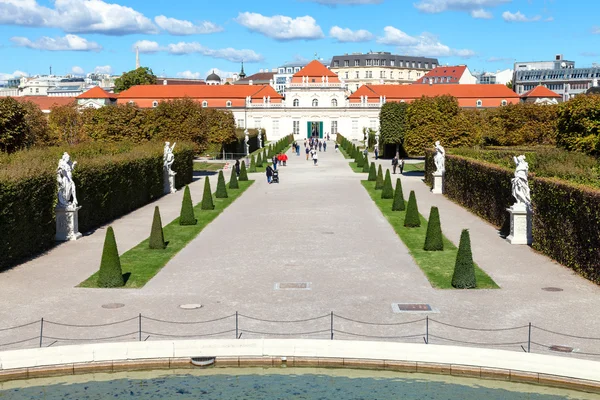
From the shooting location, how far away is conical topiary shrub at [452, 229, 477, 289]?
19.3 metres

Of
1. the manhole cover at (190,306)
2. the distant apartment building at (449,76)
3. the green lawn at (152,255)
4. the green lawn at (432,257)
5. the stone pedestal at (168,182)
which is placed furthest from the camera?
the distant apartment building at (449,76)

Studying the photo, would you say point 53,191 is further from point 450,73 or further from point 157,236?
point 450,73

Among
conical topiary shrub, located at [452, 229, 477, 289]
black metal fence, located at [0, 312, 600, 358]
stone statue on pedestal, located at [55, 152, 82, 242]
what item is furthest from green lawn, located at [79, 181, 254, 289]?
conical topiary shrub, located at [452, 229, 477, 289]

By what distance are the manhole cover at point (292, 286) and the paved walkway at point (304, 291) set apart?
36cm

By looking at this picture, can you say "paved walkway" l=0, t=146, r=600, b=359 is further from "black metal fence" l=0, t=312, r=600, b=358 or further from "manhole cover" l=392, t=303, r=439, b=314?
"manhole cover" l=392, t=303, r=439, b=314

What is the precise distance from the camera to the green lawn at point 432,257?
20031 mm

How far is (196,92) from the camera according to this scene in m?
126

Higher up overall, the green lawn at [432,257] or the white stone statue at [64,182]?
the white stone statue at [64,182]

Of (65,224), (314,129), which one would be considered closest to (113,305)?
(65,224)

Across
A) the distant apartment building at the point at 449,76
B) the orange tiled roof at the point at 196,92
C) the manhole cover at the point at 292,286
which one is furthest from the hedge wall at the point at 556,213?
the distant apartment building at the point at 449,76

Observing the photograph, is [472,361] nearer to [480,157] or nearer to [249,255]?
[249,255]

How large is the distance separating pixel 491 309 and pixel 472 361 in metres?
3.95

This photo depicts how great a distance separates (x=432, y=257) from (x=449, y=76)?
17050 cm

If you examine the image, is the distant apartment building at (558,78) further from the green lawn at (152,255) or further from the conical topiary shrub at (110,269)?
the conical topiary shrub at (110,269)
